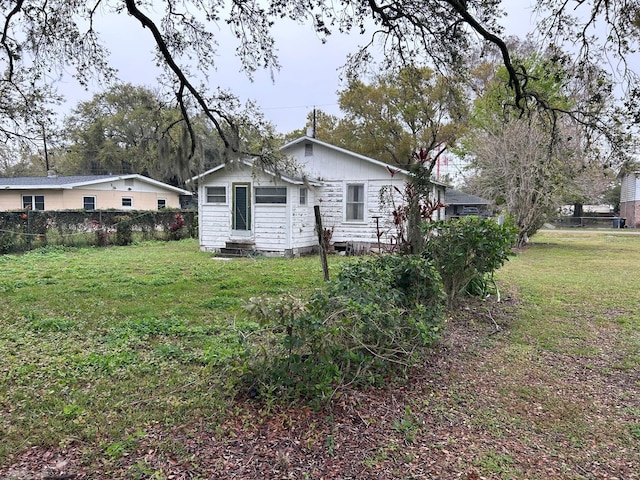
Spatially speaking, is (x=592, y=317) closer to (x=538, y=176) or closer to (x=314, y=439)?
(x=314, y=439)

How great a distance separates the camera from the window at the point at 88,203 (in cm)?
1941

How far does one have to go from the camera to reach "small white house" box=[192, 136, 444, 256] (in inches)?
471

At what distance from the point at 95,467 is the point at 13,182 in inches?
892

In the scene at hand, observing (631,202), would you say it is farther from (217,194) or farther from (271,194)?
(217,194)

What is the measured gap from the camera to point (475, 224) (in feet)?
17.7

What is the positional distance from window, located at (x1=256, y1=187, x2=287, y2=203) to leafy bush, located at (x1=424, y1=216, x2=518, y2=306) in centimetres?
670

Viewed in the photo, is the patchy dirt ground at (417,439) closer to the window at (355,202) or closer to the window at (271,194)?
the window at (271,194)

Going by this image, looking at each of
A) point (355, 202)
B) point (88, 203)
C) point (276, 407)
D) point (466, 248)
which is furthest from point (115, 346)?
point (88, 203)

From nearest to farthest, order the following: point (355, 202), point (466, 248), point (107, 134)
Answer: point (466, 248) → point (355, 202) → point (107, 134)

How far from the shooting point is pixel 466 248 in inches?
206

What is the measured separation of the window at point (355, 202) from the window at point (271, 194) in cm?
214

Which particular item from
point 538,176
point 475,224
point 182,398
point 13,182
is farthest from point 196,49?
point 13,182

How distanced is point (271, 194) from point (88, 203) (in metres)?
11.9

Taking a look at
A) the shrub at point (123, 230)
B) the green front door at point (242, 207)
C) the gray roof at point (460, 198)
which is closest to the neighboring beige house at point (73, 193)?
the shrub at point (123, 230)
